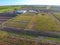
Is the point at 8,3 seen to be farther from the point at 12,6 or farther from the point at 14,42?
the point at 14,42

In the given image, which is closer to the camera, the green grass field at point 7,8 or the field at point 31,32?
the field at point 31,32

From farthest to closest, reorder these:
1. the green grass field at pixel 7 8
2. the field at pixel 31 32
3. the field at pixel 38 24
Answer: the green grass field at pixel 7 8
the field at pixel 38 24
the field at pixel 31 32

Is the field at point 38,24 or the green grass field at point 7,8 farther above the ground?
the green grass field at point 7,8

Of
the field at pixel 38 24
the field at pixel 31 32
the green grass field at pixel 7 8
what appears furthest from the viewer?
the green grass field at pixel 7 8

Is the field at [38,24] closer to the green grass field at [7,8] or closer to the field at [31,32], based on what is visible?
the field at [31,32]

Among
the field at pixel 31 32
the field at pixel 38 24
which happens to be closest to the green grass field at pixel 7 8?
the field at pixel 38 24

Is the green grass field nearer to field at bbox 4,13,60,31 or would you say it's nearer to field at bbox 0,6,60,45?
field at bbox 4,13,60,31

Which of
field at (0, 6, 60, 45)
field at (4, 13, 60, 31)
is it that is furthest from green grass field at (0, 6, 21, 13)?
field at (0, 6, 60, 45)

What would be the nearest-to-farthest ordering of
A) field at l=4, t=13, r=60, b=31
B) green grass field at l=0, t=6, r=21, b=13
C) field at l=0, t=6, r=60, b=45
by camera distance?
field at l=0, t=6, r=60, b=45, field at l=4, t=13, r=60, b=31, green grass field at l=0, t=6, r=21, b=13

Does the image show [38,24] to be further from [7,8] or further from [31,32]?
[7,8]

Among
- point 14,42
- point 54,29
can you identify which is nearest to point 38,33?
point 54,29

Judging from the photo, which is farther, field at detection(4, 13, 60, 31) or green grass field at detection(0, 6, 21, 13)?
green grass field at detection(0, 6, 21, 13)

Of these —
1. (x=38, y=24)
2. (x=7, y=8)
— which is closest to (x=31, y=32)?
(x=38, y=24)
